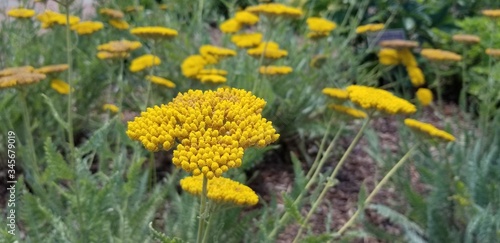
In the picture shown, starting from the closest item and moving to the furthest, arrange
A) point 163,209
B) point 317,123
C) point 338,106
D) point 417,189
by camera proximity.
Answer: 1. point 338,106
2. point 163,209
3. point 417,189
4. point 317,123

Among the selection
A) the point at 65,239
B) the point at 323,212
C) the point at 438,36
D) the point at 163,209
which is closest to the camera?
the point at 65,239

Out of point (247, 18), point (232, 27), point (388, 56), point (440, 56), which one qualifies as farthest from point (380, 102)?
point (388, 56)

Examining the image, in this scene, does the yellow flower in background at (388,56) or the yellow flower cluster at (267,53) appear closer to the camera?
the yellow flower cluster at (267,53)

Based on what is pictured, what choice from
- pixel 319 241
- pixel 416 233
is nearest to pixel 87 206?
pixel 319 241

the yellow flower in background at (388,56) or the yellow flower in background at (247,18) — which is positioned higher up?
the yellow flower in background at (247,18)

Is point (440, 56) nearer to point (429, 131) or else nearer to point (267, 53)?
point (267, 53)

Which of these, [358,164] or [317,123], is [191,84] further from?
[358,164]

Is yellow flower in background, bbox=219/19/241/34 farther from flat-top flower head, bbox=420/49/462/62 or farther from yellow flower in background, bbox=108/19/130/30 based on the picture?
flat-top flower head, bbox=420/49/462/62

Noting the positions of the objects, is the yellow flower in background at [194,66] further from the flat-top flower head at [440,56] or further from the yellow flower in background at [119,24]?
the flat-top flower head at [440,56]

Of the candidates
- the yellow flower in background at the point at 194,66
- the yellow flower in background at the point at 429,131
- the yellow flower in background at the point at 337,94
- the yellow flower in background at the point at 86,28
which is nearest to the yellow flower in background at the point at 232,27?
the yellow flower in background at the point at 194,66
